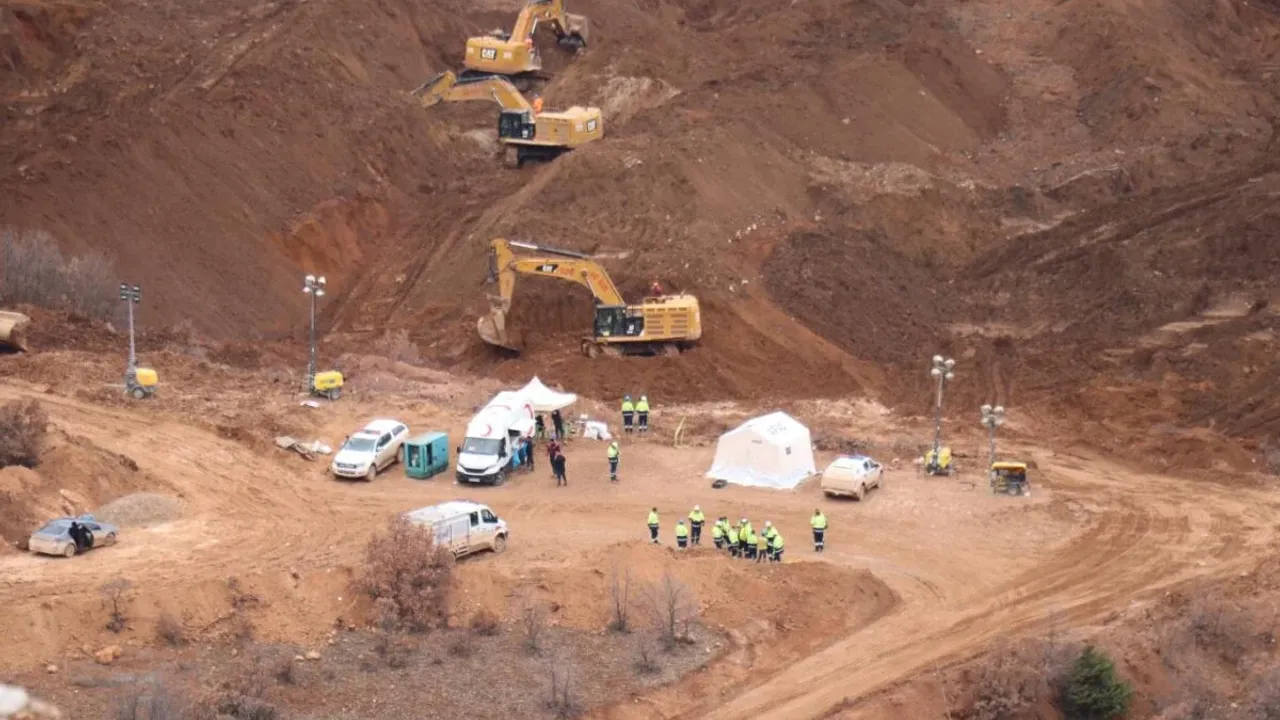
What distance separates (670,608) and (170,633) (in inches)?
317

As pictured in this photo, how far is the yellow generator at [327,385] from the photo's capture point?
42.6m

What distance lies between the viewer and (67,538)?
1219 inches

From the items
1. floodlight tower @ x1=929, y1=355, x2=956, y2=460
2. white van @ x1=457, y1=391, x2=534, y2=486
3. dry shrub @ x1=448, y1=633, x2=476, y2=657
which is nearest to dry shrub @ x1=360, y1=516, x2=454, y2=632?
dry shrub @ x1=448, y1=633, x2=476, y2=657

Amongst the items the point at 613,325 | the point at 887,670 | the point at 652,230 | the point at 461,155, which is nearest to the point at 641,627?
the point at 887,670

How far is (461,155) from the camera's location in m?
69.4

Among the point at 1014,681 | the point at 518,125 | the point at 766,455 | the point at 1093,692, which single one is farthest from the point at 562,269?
the point at 1093,692

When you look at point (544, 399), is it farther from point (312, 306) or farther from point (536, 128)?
point (536, 128)

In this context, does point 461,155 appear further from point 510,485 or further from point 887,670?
point 887,670

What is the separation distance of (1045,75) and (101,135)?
4229cm

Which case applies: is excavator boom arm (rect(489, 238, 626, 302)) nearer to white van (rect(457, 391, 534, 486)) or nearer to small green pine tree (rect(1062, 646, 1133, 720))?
white van (rect(457, 391, 534, 486))

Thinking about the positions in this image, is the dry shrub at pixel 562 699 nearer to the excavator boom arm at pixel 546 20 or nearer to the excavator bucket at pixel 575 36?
the excavator boom arm at pixel 546 20

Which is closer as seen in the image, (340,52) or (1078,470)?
(1078,470)

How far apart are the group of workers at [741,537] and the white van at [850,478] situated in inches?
109

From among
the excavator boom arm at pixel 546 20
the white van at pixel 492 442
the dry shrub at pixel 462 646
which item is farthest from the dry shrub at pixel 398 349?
the excavator boom arm at pixel 546 20
